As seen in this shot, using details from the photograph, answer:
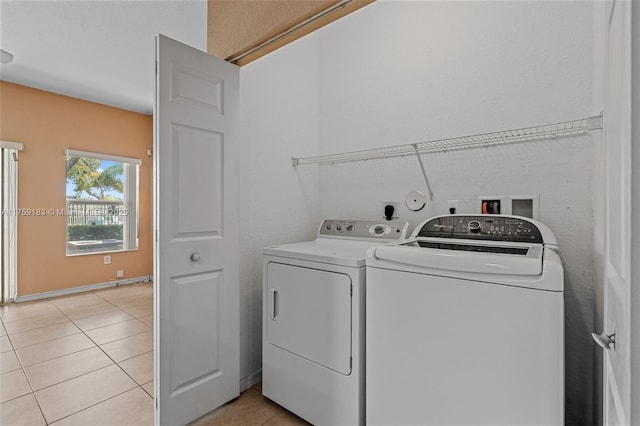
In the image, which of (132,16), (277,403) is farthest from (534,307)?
(132,16)

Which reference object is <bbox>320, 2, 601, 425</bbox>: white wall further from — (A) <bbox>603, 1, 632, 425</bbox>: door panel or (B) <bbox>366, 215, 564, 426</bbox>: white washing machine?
(A) <bbox>603, 1, 632, 425</bbox>: door panel

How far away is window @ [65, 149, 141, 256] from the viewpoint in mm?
4293

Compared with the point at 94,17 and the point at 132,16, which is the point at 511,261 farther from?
the point at 94,17

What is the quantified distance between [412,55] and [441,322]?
5.84 feet

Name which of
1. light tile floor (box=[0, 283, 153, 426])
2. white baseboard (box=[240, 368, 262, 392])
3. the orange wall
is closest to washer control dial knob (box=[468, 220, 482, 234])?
white baseboard (box=[240, 368, 262, 392])

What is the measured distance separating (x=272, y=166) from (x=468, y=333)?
163 cm

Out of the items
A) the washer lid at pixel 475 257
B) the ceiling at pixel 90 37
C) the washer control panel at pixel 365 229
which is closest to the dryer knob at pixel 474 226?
the washer lid at pixel 475 257

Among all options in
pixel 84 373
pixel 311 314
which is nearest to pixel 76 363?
pixel 84 373

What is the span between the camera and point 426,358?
1.28 m

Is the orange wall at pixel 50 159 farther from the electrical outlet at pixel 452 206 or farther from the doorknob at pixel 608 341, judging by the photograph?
the doorknob at pixel 608 341

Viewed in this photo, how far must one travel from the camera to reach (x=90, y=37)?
2789 mm

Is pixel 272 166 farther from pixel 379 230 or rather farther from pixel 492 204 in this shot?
pixel 492 204

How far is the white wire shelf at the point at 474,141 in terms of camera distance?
1556 millimetres

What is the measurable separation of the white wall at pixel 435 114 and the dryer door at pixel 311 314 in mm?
346
